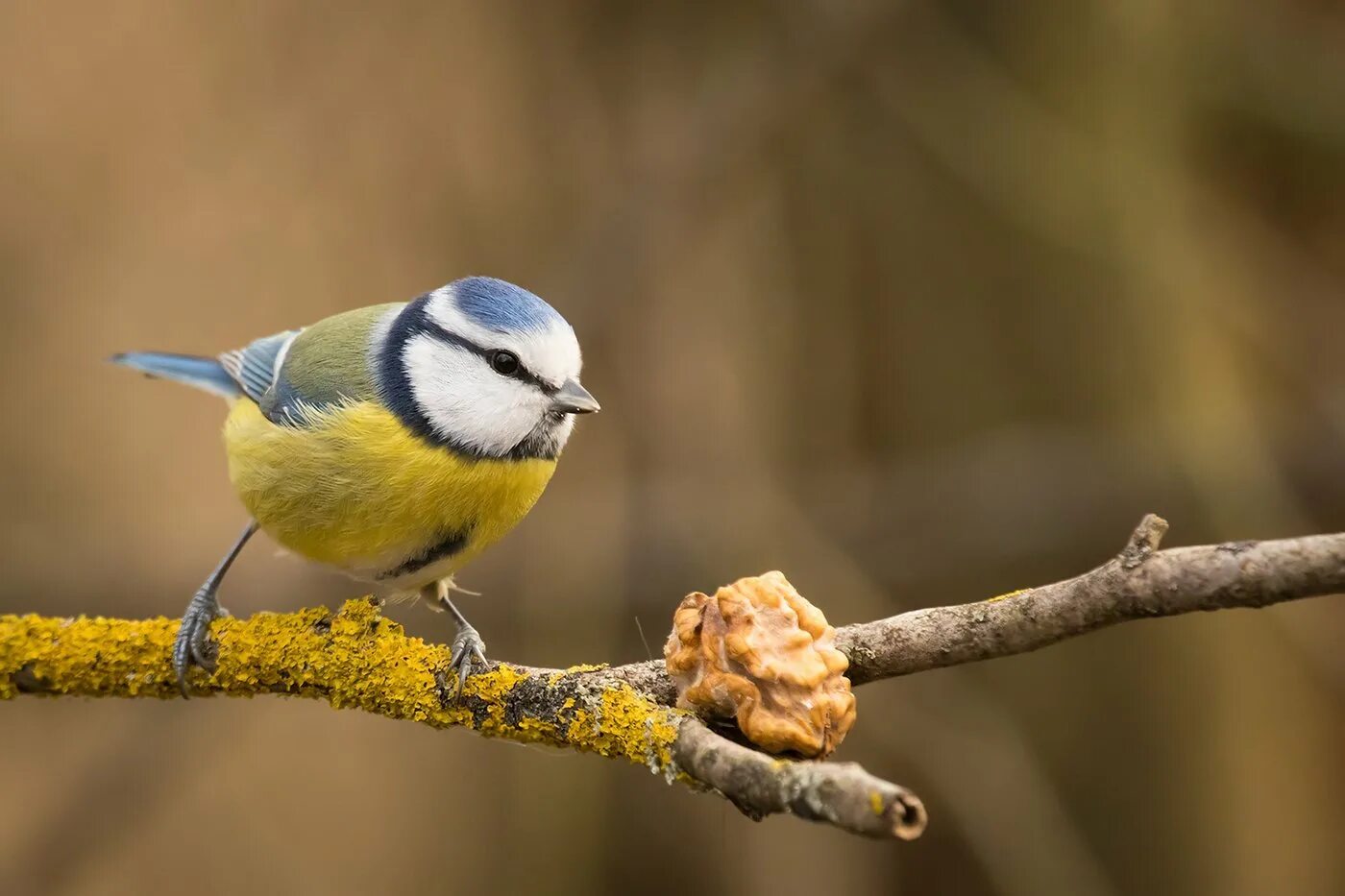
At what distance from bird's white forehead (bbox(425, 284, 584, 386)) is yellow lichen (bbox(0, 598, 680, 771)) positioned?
323 mm

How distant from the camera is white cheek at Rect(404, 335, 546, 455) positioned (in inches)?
50.9

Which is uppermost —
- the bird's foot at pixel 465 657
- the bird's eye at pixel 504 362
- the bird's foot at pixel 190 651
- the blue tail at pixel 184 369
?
the bird's eye at pixel 504 362

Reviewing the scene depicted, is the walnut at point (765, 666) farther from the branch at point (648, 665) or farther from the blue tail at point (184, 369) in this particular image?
the blue tail at point (184, 369)

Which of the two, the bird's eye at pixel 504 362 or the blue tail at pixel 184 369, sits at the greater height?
the bird's eye at pixel 504 362

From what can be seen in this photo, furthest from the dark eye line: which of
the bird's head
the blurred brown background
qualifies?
the blurred brown background

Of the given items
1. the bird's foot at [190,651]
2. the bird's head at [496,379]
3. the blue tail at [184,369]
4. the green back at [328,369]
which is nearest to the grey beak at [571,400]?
the bird's head at [496,379]

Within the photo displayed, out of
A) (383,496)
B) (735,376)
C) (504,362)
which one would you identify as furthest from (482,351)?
(735,376)

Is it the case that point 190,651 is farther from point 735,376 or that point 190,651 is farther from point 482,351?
point 735,376

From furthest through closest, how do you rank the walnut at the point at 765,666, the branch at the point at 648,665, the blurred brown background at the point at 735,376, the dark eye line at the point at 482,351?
the blurred brown background at the point at 735,376 → the dark eye line at the point at 482,351 → the walnut at the point at 765,666 → the branch at the point at 648,665

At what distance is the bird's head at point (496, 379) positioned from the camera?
1290 millimetres

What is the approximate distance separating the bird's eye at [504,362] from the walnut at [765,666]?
19.9 inches

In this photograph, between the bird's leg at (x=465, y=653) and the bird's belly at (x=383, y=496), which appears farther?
the bird's belly at (x=383, y=496)

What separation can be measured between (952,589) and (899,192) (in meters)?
0.86

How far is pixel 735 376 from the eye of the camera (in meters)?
2.53
